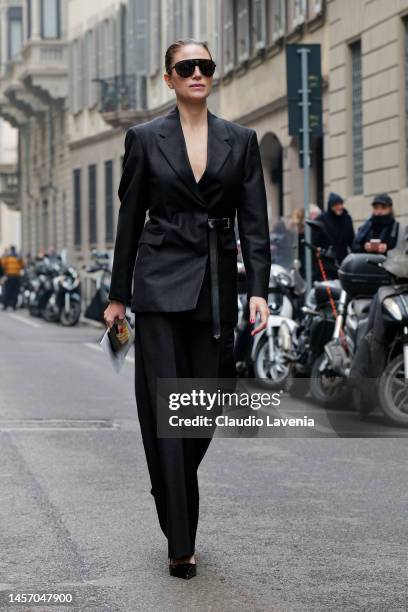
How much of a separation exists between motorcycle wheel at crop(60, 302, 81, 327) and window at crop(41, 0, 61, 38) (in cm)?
2325

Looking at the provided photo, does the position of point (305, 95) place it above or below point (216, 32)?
below

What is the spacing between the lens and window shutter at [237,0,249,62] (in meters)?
31.8

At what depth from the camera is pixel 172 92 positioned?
4031cm

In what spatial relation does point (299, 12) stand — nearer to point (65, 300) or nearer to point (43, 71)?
point (65, 300)

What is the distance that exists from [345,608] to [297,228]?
41.2 feet

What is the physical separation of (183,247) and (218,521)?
5.56ft

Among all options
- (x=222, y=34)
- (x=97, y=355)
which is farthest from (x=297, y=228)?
(x=222, y=34)

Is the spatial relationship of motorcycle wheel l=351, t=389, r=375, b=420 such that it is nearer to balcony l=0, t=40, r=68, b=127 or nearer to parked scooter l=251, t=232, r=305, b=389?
parked scooter l=251, t=232, r=305, b=389

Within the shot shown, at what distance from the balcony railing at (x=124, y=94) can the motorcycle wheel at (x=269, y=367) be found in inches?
1099

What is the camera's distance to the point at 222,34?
34.3 meters

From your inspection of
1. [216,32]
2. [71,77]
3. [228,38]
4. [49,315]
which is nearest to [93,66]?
[71,77]

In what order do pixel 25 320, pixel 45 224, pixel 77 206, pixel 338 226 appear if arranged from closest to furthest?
pixel 338 226
pixel 25 320
pixel 77 206
pixel 45 224

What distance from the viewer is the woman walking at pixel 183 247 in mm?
6211

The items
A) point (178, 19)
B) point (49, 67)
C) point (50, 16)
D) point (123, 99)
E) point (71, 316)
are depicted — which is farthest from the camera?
point (50, 16)
